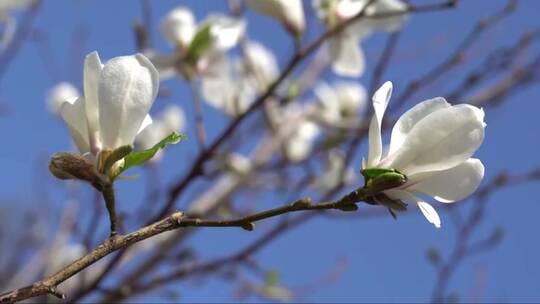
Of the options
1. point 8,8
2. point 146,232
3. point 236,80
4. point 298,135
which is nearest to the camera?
point 146,232

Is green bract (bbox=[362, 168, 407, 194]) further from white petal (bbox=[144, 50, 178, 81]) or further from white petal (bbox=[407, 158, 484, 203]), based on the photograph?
white petal (bbox=[144, 50, 178, 81])

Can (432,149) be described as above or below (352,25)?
below

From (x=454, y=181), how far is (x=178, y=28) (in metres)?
0.84

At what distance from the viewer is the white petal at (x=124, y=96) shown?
1.98 feet

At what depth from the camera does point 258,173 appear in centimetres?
200

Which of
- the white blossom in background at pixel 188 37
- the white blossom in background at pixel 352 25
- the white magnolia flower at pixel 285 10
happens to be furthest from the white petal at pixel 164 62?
the white blossom in background at pixel 352 25

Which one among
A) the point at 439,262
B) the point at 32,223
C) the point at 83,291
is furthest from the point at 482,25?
the point at 32,223

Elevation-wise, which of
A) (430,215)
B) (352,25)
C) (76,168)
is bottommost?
(430,215)

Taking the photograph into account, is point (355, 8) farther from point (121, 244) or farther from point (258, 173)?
point (121, 244)

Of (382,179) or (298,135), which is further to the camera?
(298,135)

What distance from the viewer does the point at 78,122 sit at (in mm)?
642

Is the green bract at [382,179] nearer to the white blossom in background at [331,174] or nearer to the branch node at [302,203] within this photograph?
the branch node at [302,203]

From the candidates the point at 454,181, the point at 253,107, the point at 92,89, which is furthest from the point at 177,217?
the point at 253,107

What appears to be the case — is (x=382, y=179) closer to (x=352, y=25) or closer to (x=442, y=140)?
(x=442, y=140)
